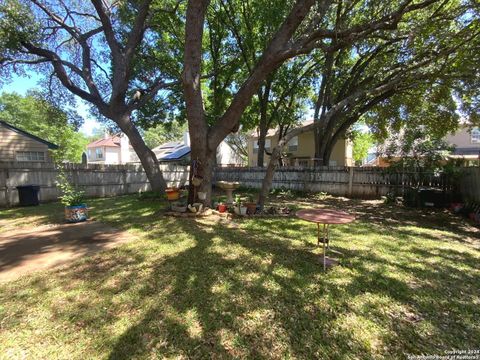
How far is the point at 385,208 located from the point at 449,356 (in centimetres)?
746

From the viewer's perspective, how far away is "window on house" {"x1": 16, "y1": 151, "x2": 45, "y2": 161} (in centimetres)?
1214

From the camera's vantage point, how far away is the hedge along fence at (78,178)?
864 centimetres

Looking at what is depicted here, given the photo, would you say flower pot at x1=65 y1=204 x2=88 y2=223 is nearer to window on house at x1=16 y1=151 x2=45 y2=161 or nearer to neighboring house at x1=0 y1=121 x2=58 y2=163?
neighboring house at x1=0 y1=121 x2=58 y2=163

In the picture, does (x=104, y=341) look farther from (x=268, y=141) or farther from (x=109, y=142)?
(x=109, y=142)

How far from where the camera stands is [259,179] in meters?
14.1

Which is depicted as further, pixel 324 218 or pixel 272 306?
pixel 324 218

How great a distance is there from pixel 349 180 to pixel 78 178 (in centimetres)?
1205

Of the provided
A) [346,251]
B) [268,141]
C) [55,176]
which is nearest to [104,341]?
[346,251]

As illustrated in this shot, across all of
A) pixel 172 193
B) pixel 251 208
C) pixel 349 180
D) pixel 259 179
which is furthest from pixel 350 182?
pixel 172 193

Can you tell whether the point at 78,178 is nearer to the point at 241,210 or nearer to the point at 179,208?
the point at 179,208

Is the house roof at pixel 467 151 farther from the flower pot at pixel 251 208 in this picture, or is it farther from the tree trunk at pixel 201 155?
the tree trunk at pixel 201 155

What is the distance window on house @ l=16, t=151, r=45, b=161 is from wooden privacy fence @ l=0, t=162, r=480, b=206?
4.25m

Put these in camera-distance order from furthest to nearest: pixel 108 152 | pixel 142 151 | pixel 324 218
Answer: pixel 108 152 < pixel 142 151 < pixel 324 218

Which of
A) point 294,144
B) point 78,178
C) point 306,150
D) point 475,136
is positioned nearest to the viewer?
point 78,178
